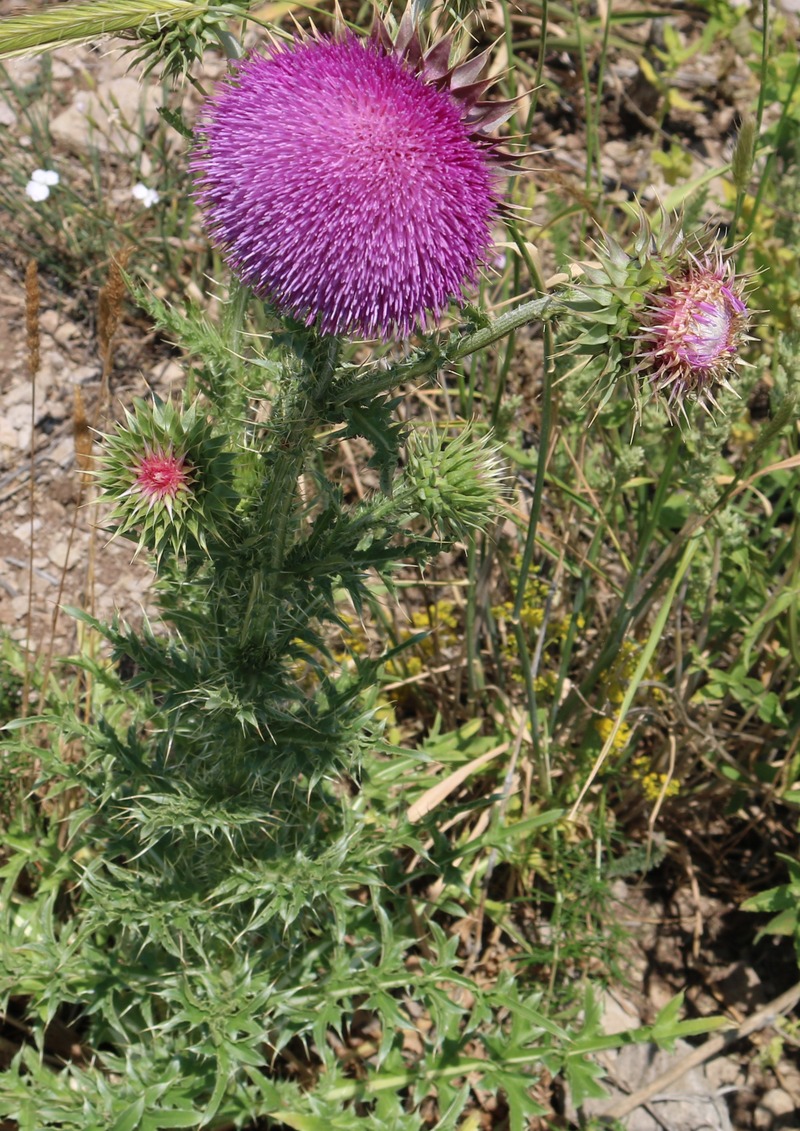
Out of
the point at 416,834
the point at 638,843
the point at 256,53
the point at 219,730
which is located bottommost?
the point at 638,843

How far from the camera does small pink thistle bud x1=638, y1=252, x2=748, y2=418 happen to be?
2061 millimetres

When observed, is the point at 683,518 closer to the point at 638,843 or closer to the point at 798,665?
the point at 798,665

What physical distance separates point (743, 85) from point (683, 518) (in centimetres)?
381

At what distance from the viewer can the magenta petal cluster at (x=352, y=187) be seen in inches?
75.5

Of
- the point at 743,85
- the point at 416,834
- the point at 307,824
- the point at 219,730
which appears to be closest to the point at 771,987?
the point at 416,834

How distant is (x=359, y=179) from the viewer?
1.91 m

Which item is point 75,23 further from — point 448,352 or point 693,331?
point 693,331

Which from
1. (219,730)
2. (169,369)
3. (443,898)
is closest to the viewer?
(219,730)

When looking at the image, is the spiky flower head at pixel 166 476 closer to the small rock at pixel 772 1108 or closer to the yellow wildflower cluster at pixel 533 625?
the yellow wildflower cluster at pixel 533 625

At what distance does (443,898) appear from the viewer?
3.46 meters

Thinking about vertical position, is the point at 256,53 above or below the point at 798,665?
above

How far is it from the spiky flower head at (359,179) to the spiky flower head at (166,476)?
364 millimetres

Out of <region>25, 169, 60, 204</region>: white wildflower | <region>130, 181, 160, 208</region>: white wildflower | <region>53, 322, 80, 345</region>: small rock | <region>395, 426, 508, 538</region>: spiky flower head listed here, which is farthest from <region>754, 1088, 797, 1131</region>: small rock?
<region>25, 169, 60, 204</region>: white wildflower

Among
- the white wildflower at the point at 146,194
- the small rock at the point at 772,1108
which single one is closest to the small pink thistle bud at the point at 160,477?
the white wildflower at the point at 146,194
